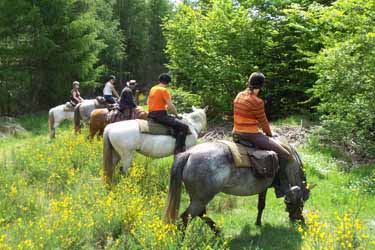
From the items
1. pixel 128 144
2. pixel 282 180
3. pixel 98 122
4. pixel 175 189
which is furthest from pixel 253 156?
pixel 98 122

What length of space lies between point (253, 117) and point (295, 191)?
4.67 feet

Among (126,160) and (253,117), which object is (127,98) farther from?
(253,117)

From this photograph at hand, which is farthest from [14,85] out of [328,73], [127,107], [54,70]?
[328,73]

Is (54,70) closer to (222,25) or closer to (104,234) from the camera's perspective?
(222,25)

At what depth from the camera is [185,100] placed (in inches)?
728

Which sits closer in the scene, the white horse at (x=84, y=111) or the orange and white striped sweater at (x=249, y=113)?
the orange and white striped sweater at (x=249, y=113)

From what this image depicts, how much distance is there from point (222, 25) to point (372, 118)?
8932 mm

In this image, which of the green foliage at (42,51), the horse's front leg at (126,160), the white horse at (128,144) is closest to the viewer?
the white horse at (128,144)

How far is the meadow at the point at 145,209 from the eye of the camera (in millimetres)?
5285

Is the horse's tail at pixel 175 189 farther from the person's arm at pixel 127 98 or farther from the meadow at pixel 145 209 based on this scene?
the person's arm at pixel 127 98

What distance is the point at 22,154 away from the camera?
1181 centimetres

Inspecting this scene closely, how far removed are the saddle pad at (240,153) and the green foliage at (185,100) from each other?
461 inches

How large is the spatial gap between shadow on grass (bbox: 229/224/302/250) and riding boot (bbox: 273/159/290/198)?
1.99 feet

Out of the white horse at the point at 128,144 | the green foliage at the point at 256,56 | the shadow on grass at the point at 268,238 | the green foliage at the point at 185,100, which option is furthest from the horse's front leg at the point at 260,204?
the green foliage at the point at 185,100
